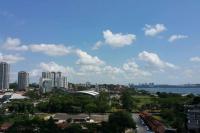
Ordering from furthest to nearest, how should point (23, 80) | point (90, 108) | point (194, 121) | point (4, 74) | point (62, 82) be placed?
point (62, 82) → point (23, 80) → point (4, 74) → point (90, 108) → point (194, 121)

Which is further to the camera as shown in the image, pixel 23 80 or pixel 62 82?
pixel 62 82

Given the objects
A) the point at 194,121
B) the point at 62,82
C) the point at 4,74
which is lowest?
the point at 194,121

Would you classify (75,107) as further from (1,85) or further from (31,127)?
(1,85)

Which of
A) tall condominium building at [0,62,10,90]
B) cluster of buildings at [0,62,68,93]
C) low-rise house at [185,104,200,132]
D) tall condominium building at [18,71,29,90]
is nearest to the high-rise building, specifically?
cluster of buildings at [0,62,68,93]

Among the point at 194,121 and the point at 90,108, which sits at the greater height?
the point at 90,108

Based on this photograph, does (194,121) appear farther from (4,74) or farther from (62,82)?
(62,82)

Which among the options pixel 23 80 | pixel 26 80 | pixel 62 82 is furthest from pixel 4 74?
pixel 62 82

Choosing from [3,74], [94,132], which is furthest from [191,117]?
[3,74]

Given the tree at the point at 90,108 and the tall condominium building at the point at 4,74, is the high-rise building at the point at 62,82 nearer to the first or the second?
the tall condominium building at the point at 4,74

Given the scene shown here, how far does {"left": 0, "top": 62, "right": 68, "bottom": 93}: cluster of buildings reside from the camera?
10248 cm

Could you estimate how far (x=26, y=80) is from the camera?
11438cm

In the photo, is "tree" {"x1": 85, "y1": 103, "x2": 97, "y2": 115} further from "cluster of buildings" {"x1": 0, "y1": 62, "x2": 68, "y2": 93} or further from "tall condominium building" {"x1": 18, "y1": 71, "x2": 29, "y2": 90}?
"tall condominium building" {"x1": 18, "y1": 71, "x2": 29, "y2": 90}

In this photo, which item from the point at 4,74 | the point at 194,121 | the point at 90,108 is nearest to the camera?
the point at 194,121

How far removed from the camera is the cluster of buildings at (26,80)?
102 metres
